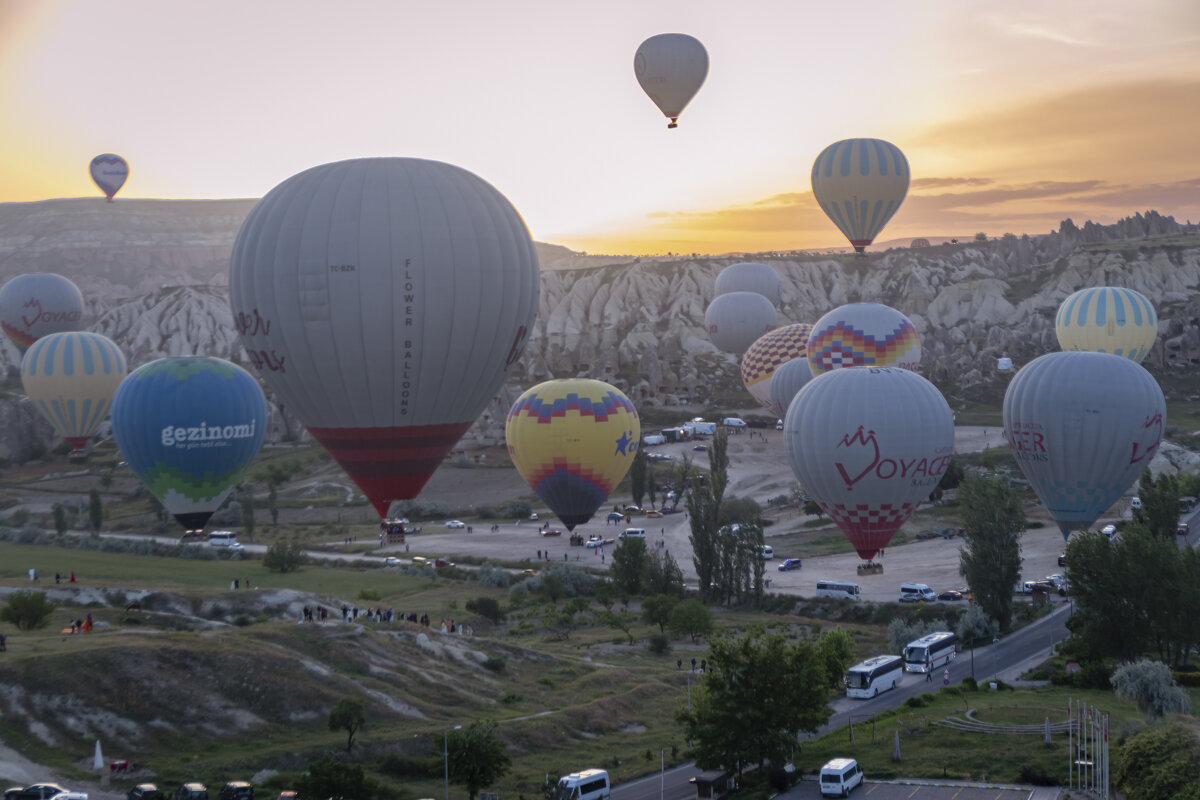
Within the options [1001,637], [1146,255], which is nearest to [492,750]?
[1001,637]

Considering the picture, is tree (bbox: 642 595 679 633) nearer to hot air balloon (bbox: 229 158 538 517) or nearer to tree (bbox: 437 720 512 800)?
hot air balloon (bbox: 229 158 538 517)

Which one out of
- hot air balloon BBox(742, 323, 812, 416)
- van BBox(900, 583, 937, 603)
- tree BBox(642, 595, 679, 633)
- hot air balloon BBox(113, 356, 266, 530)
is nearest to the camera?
tree BBox(642, 595, 679, 633)

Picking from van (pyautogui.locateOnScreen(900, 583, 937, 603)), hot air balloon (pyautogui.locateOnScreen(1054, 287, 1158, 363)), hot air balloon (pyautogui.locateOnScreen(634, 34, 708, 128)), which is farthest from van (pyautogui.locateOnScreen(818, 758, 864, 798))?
hot air balloon (pyautogui.locateOnScreen(1054, 287, 1158, 363))

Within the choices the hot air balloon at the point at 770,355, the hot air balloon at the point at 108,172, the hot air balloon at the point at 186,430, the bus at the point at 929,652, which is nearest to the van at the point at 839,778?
the bus at the point at 929,652

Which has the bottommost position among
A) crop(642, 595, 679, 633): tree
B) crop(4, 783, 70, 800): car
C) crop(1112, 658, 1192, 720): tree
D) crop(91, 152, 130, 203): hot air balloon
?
crop(642, 595, 679, 633): tree

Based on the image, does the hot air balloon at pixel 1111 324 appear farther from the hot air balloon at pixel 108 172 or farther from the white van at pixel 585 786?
the hot air balloon at pixel 108 172

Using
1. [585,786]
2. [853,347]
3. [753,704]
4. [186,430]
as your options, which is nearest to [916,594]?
[853,347]

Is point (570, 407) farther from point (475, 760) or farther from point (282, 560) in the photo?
point (475, 760)
